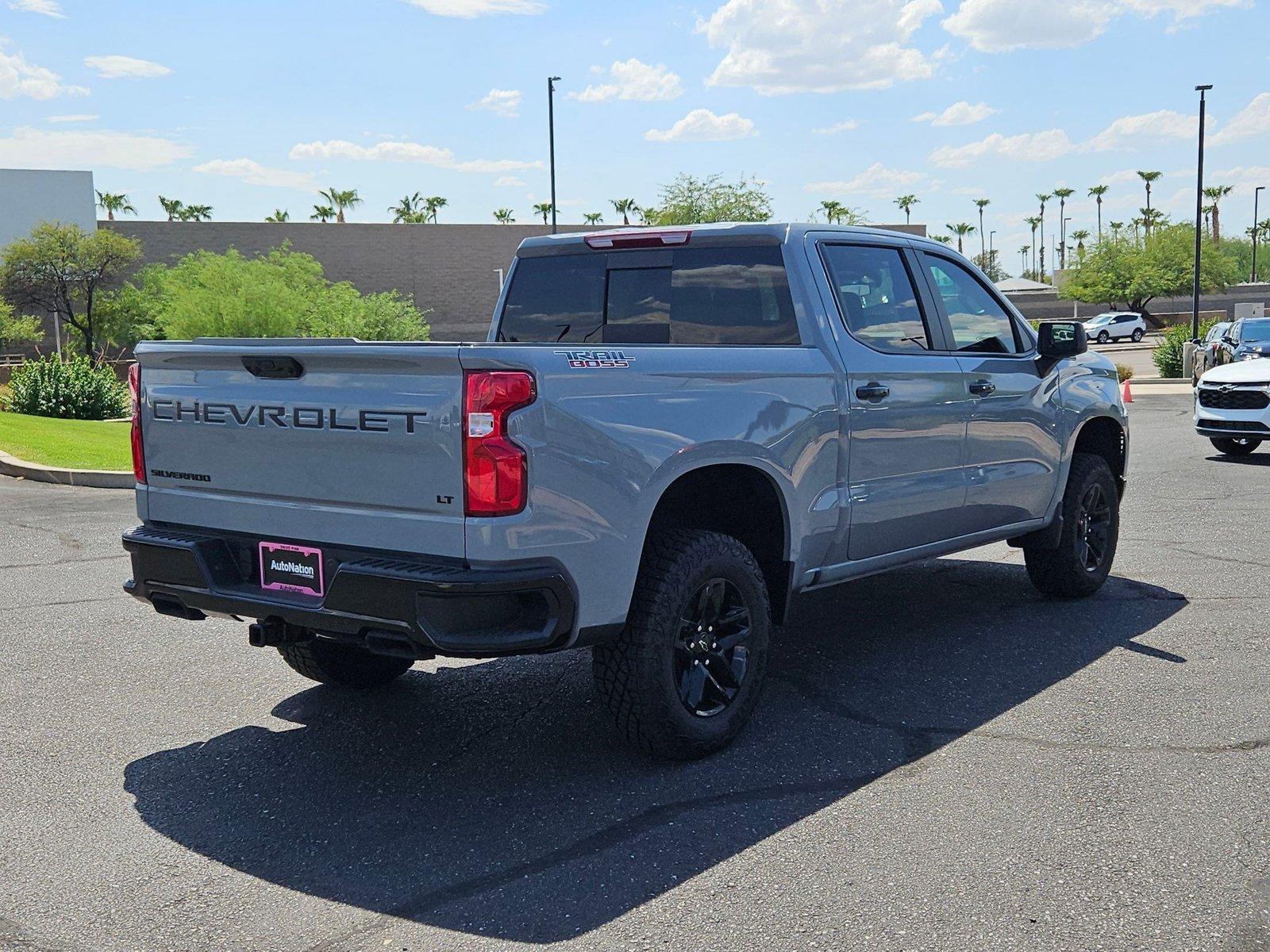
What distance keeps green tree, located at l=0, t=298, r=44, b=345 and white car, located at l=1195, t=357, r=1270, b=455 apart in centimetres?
5233

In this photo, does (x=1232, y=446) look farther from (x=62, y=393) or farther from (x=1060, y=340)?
(x=62, y=393)

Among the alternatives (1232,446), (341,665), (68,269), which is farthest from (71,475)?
(68,269)

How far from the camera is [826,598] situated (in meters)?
7.96

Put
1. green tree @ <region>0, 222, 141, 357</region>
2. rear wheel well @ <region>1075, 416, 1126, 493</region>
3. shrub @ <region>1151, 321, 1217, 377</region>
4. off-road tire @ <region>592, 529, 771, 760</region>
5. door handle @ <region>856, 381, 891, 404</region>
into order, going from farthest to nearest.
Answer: green tree @ <region>0, 222, 141, 357</region>, shrub @ <region>1151, 321, 1217, 377</region>, rear wheel well @ <region>1075, 416, 1126, 493</region>, door handle @ <region>856, 381, 891, 404</region>, off-road tire @ <region>592, 529, 771, 760</region>

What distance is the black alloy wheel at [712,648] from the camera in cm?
492

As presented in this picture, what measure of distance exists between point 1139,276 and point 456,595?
3290 inches

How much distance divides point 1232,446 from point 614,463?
45.1 ft

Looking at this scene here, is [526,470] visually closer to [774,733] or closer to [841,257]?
[774,733]

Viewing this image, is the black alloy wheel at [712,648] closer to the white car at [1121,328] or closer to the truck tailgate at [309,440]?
the truck tailgate at [309,440]

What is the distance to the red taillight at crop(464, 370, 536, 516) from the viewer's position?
412 cm

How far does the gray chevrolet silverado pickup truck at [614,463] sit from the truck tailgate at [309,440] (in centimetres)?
1

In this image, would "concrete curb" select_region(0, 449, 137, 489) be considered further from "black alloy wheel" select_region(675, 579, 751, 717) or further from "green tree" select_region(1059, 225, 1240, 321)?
"green tree" select_region(1059, 225, 1240, 321)

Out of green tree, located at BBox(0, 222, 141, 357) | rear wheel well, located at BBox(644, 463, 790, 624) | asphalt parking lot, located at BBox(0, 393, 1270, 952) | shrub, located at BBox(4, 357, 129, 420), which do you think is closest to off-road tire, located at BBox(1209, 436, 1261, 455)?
asphalt parking lot, located at BBox(0, 393, 1270, 952)

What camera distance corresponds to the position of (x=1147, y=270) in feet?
262
